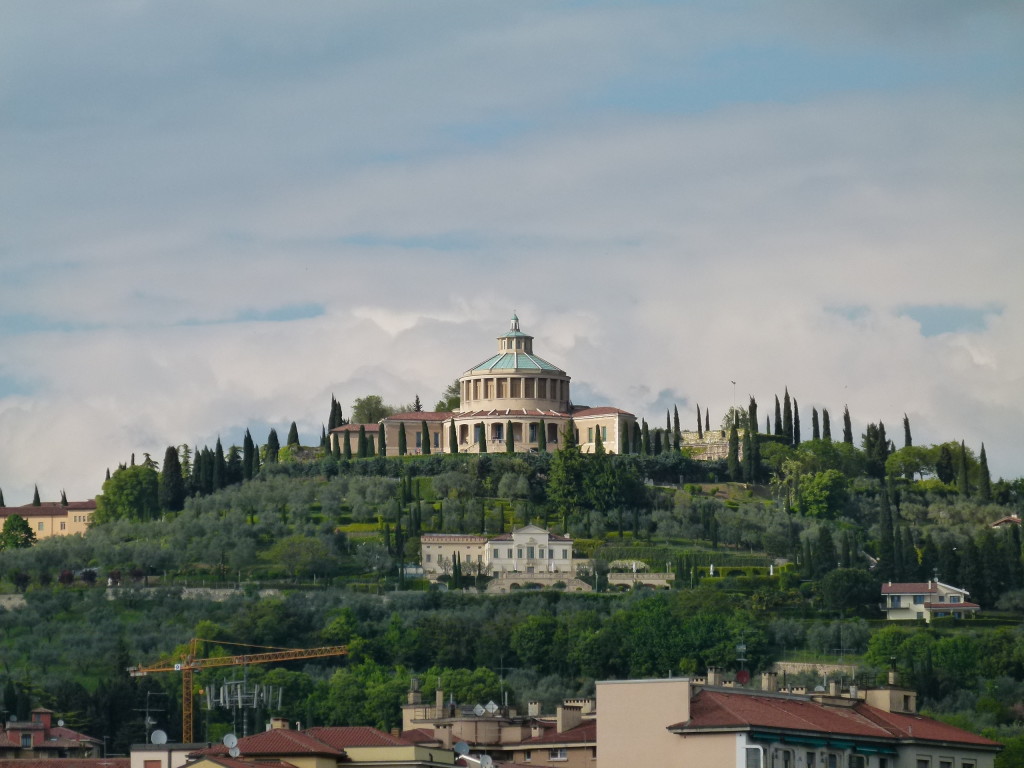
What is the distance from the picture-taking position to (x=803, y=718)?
191 feet

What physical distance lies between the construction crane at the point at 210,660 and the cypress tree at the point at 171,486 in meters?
28.2

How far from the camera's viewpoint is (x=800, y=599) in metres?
130

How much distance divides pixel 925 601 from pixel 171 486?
45291 mm

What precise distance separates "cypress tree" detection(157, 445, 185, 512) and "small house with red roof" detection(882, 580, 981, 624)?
42872 millimetres

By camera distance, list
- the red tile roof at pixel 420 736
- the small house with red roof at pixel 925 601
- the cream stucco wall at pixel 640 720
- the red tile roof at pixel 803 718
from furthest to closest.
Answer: the small house with red roof at pixel 925 601, the red tile roof at pixel 420 736, the cream stucco wall at pixel 640 720, the red tile roof at pixel 803 718

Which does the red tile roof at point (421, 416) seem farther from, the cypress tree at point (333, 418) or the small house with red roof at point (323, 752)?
the small house with red roof at point (323, 752)

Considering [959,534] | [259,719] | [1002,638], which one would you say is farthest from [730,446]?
[259,719]

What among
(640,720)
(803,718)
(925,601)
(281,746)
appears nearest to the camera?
(281,746)

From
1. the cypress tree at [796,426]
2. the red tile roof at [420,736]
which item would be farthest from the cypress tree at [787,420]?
the red tile roof at [420,736]

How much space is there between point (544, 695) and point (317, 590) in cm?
2386

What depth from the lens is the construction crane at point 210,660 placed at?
10919 cm

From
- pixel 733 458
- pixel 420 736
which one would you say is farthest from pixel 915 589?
pixel 420 736

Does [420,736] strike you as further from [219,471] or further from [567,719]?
[219,471]

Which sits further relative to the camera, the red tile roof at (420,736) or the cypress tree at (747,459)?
the cypress tree at (747,459)
